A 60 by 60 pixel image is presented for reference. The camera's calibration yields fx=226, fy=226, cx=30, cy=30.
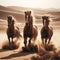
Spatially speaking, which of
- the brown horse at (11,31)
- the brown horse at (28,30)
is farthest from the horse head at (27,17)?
the brown horse at (11,31)

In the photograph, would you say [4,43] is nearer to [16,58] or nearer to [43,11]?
[16,58]

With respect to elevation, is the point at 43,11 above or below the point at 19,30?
above

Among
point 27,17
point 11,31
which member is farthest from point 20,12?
point 11,31

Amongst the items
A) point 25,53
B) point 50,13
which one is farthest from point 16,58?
point 50,13

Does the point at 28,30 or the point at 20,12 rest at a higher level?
the point at 20,12

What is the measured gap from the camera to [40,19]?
1.99 meters

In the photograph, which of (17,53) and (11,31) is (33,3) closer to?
(11,31)

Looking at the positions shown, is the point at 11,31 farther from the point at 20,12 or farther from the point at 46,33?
the point at 46,33

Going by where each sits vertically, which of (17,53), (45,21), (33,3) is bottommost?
(17,53)

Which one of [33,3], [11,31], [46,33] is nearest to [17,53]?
[11,31]

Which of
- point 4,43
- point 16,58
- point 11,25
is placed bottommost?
point 16,58

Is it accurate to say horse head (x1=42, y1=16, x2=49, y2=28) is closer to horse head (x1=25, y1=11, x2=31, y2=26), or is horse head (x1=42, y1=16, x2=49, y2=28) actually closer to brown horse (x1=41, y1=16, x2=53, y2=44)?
brown horse (x1=41, y1=16, x2=53, y2=44)

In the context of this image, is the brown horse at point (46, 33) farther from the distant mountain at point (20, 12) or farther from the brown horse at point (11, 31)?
the brown horse at point (11, 31)

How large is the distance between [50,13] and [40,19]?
0.36 ft
